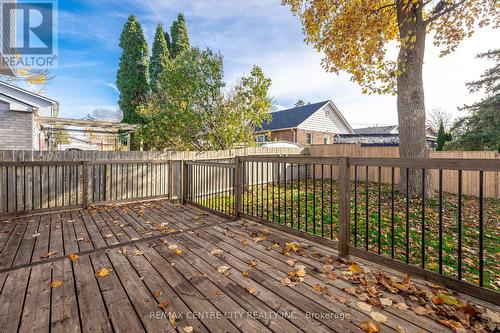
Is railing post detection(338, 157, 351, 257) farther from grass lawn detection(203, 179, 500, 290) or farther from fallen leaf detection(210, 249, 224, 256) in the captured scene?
fallen leaf detection(210, 249, 224, 256)

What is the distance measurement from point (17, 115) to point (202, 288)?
28.7 ft

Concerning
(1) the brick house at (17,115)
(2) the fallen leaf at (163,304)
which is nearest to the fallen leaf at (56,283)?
(2) the fallen leaf at (163,304)

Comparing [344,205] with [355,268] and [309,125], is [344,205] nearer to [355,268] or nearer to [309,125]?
[355,268]

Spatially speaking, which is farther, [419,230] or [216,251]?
[419,230]

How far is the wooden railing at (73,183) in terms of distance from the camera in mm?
4762

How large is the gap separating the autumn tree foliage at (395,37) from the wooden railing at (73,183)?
6259mm

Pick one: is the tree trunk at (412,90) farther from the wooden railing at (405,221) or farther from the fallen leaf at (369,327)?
the fallen leaf at (369,327)

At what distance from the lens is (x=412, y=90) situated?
20.4 feet

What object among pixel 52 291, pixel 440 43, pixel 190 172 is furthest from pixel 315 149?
pixel 52 291

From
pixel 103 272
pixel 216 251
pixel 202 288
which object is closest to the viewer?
pixel 202 288

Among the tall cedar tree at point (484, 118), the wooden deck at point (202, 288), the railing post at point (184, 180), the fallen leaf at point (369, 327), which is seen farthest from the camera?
the tall cedar tree at point (484, 118)

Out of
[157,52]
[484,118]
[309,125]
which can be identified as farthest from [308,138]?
[157,52]

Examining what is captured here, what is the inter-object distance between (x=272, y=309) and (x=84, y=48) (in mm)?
15325

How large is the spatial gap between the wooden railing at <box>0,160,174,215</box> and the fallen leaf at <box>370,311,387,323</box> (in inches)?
212
